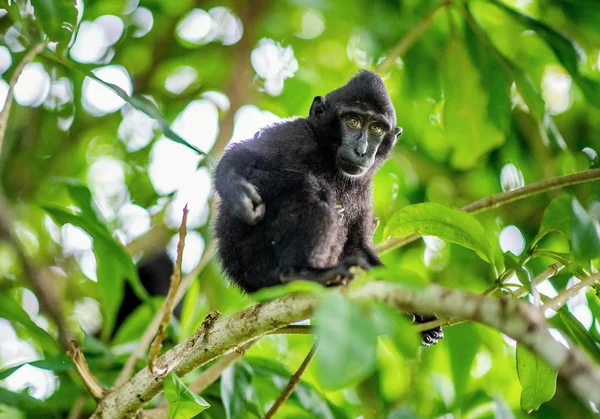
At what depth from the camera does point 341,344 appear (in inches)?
80.4

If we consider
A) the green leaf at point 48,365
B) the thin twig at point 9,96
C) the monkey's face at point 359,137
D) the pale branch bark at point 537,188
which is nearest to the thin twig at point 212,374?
the green leaf at point 48,365

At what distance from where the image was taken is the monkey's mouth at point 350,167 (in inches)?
189

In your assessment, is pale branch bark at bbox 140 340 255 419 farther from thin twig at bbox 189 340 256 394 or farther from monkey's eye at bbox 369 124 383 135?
monkey's eye at bbox 369 124 383 135

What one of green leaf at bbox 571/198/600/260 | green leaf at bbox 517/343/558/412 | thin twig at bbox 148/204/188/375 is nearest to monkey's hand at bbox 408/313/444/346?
green leaf at bbox 517/343/558/412

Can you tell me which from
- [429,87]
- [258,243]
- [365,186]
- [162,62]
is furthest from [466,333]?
[162,62]

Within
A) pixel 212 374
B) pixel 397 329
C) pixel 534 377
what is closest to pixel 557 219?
pixel 534 377

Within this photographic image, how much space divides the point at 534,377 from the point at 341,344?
1.99 m

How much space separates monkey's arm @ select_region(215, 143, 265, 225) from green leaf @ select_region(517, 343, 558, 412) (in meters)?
1.55

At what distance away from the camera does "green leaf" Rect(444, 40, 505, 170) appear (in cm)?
603

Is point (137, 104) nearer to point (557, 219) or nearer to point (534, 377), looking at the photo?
point (557, 219)

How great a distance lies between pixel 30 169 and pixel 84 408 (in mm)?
3380

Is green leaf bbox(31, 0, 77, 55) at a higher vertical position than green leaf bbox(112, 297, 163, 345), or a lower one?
higher

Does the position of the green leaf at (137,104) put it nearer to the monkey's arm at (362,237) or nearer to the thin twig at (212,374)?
the monkey's arm at (362,237)

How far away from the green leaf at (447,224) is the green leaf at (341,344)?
1460 mm
